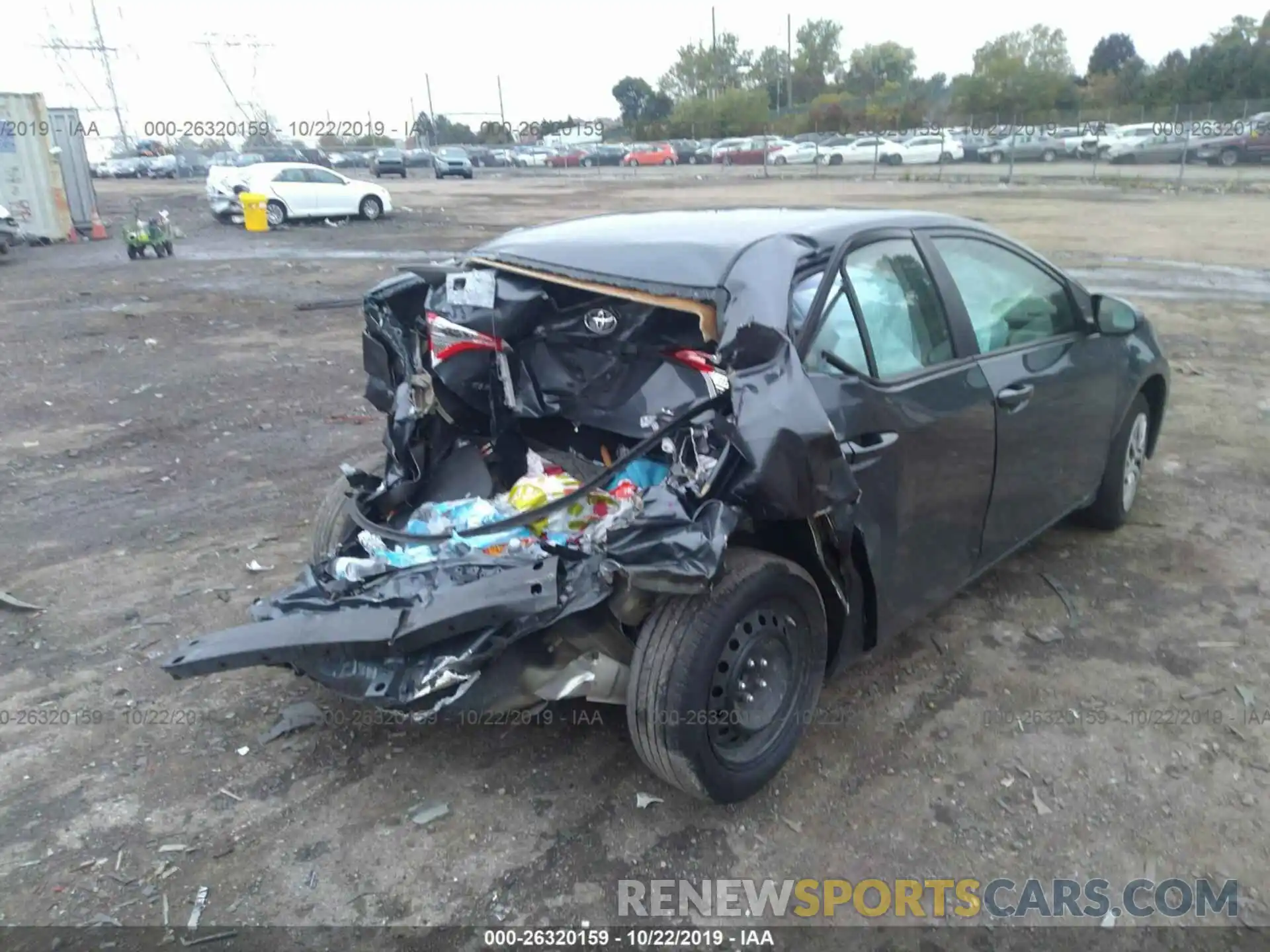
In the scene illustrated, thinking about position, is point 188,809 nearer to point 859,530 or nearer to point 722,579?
point 722,579

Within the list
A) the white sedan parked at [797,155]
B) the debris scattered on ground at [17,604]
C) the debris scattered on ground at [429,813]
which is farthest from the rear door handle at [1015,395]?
the white sedan parked at [797,155]

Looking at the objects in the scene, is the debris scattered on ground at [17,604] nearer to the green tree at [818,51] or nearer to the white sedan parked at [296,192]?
the white sedan parked at [296,192]

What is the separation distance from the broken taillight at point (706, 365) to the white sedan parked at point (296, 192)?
75.4ft

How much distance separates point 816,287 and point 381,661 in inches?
73.6

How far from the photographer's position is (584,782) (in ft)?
10.6

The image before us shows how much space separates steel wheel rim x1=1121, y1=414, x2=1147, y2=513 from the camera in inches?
192

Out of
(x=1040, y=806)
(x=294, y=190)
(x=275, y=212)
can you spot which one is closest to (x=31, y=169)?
(x=275, y=212)

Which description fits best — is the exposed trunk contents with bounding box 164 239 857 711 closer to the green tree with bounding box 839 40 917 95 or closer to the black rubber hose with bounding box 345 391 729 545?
the black rubber hose with bounding box 345 391 729 545

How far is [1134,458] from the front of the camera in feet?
16.4

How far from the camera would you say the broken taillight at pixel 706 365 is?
3.09 m

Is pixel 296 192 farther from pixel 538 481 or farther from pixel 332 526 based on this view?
pixel 538 481

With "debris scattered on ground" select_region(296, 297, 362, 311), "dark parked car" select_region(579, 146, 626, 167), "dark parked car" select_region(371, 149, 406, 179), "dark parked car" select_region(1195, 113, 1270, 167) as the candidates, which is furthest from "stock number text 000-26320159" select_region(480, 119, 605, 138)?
"debris scattered on ground" select_region(296, 297, 362, 311)

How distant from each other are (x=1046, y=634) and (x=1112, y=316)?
59.5 inches

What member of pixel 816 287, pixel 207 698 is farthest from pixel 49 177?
pixel 816 287
